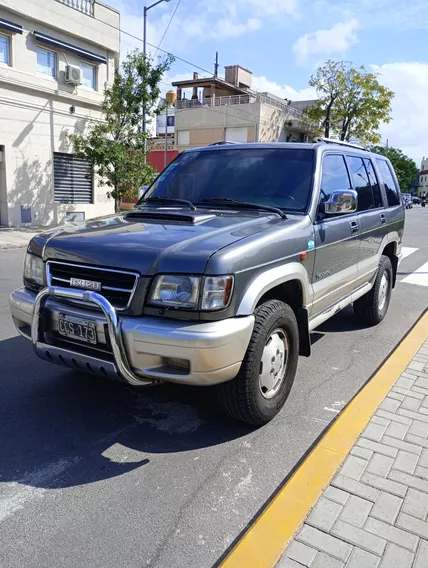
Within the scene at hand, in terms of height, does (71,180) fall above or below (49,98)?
below

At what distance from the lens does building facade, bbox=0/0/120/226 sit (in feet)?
50.1

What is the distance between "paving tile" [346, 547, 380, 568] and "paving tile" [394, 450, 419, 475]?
80 centimetres

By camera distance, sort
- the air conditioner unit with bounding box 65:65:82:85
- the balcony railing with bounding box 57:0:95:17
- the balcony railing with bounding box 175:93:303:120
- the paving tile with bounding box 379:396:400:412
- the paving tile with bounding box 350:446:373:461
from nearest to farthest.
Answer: the paving tile with bounding box 350:446:373:461, the paving tile with bounding box 379:396:400:412, the air conditioner unit with bounding box 65:65:82:85, the balcony railing with bounding box 57:0:95:17, the balcony railing with bounding box 175:93:303:120

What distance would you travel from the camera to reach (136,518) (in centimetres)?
245

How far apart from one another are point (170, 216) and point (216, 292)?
1065 millimetres

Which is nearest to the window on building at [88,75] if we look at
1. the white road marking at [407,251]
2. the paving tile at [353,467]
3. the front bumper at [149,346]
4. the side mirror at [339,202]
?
the white road marking at [407,251]

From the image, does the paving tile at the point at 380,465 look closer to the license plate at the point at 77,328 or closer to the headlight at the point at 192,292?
the headlight at the point at 192,292

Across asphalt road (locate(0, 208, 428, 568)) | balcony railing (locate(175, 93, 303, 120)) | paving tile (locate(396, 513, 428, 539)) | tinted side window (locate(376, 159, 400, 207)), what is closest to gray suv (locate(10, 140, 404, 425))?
asphalt road (locate(0, 208, 428, 568))

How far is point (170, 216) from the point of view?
3.57m

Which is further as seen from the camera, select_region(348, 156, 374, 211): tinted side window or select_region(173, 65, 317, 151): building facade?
select_region(173, 65, 317, 151): building facade

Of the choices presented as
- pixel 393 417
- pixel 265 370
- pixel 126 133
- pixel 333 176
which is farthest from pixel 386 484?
pixel 126 133

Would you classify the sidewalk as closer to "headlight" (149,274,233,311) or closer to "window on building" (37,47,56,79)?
"window on building" (37,47,56,79)

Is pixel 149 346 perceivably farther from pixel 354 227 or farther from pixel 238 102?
pixel 238 102

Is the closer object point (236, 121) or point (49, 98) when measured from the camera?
point (49, 98)
